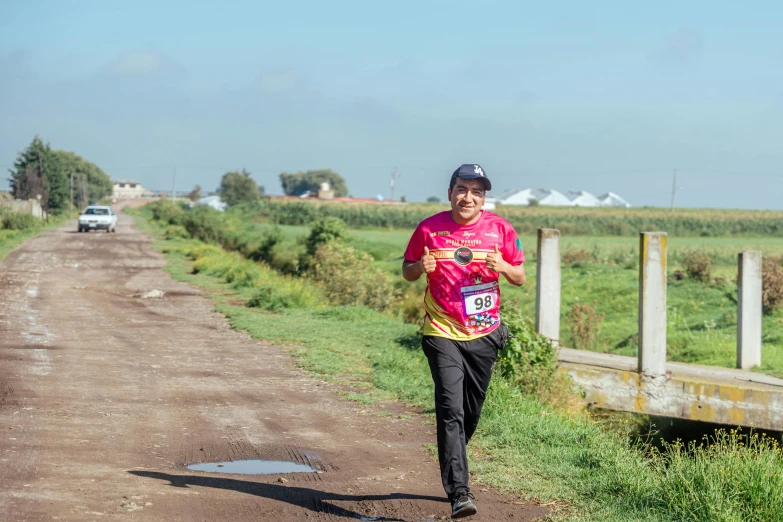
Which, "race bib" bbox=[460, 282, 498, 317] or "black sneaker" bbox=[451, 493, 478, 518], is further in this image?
"race bib" bbox=[460, 282, 498, 317]

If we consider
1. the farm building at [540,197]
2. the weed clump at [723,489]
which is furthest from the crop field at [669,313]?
the farm building at [540,197]

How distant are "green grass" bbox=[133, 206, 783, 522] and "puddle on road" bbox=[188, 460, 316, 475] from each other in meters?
1.31

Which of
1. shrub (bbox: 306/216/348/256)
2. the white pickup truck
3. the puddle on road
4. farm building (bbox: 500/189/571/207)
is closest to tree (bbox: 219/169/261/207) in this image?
farm building (bbox: 500/189/571/207)

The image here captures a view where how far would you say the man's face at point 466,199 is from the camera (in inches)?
229

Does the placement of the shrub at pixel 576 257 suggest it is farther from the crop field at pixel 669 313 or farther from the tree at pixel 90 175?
the tree at pixel 90 175

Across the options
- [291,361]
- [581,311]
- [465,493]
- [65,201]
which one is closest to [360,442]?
[465,493]

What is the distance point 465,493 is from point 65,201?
3427 inches

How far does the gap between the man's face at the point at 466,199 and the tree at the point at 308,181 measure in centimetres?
18407

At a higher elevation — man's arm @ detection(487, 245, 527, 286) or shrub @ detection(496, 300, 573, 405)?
man's arm @ detection(487, 245, 527, 286)

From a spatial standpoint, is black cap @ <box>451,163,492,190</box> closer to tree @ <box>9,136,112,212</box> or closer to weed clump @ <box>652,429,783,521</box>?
weed clump @ <box>652,429,783,521</box>

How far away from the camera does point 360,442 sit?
7.82 m

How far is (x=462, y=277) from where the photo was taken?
5785 millimetres

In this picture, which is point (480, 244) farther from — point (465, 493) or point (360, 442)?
point (360, 442)

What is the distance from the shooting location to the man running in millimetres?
5699
